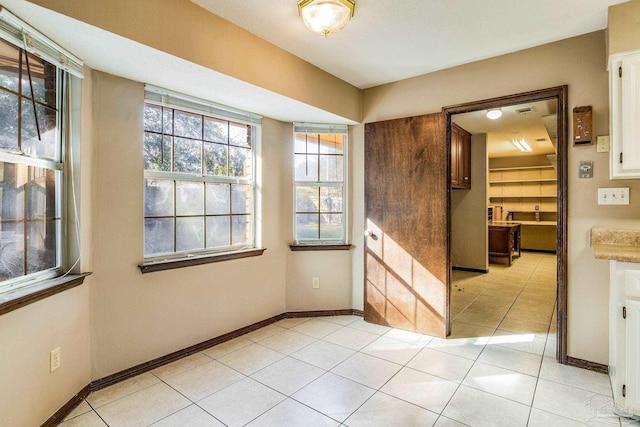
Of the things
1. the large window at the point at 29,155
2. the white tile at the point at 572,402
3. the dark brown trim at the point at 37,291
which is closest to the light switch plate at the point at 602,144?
the white tile at the point at 572,402

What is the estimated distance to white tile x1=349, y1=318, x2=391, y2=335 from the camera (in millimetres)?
3193

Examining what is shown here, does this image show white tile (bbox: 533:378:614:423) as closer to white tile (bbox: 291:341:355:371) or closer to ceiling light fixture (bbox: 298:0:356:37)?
white tile (bbox: 291:341:355:371)

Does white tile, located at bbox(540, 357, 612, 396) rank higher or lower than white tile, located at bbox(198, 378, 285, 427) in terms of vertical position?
higher

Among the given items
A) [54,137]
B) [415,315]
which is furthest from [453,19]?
[54,137]

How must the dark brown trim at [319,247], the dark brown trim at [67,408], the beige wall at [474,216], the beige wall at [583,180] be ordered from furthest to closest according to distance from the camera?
the beige wall at [474,216] → the dark brown trim at [319,247] → the beige wall at [583,180] → the dark brown trim at [67,408]

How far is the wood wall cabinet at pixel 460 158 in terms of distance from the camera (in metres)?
5.07

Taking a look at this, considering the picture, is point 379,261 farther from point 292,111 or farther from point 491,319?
point 292,111

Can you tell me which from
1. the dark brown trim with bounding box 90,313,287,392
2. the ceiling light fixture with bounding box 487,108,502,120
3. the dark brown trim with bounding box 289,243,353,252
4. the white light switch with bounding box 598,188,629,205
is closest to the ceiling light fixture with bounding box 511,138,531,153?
the ceiling light fixture with bounding box 487,108,502,120

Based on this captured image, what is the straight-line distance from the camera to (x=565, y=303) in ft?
8.08

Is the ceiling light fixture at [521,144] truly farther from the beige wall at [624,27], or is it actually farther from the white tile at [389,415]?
the white tile at [389,415]

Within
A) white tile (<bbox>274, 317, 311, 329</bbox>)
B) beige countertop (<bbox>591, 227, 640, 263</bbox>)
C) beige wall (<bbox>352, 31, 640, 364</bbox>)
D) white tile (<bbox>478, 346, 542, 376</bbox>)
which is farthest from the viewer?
white tile (<bbox>274, 317, 311, 329</bbox>)

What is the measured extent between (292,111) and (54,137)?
1.84m

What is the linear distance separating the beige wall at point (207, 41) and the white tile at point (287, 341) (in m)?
2.16

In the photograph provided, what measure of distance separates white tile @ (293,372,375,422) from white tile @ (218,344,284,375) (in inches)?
18.7
